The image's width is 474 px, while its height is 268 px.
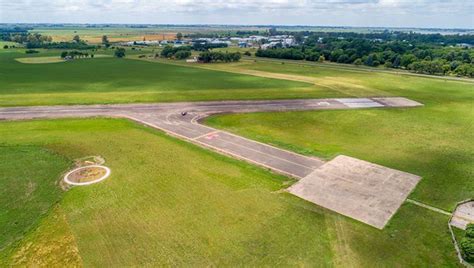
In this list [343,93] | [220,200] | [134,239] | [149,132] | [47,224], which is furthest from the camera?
[343,93]

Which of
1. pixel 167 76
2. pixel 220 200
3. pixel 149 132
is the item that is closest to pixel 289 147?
pixel 220 200

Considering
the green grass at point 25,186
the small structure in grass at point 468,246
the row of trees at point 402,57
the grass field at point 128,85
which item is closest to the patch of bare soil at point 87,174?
the green grass at point 25,186

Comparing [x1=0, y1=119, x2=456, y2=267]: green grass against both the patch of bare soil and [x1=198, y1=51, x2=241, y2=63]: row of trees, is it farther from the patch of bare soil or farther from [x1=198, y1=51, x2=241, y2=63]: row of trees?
[x1=198, y1=51, x2=241, y2=63]: row of trees

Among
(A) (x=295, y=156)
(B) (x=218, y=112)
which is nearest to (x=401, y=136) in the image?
(A) (x=295, y=156)

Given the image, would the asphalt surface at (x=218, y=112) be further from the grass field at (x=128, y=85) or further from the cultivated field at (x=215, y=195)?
the grass field at (x=128, y=85)

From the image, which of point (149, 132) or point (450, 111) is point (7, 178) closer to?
point (149, 132)

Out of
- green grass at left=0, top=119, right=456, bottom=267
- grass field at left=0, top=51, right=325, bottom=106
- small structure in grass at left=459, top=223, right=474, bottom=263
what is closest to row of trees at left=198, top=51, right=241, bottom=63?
grass field at left=0, top=51, right=325, bottom=106

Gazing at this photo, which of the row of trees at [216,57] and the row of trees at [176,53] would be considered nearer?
the row of trees at [216,57]
